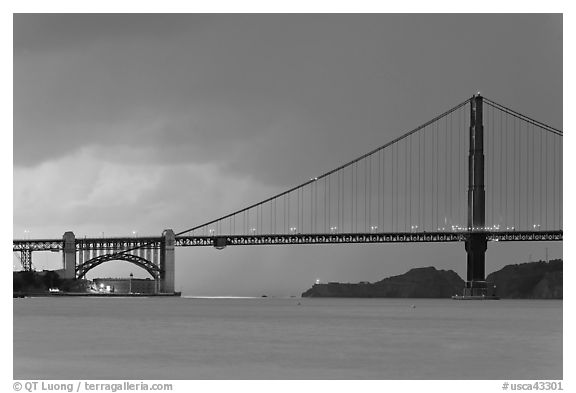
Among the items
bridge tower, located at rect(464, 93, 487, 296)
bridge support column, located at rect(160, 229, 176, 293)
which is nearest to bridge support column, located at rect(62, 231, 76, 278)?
bridge support column, located at rect(160, 229, 176, 293)

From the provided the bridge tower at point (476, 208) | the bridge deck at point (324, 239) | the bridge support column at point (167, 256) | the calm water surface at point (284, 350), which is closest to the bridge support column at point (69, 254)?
the bridge deck at point (324, 239)

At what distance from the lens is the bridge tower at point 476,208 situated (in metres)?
104

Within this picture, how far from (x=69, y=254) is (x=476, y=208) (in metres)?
44.7

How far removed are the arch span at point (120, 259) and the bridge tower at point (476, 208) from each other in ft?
120

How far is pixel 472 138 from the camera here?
112938 mm

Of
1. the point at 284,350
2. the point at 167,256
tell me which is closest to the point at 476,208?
the point at 167,256

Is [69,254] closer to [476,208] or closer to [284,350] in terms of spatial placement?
[476,208]

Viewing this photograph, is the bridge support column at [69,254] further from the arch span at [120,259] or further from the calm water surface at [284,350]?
the calm water surface at [284,350]

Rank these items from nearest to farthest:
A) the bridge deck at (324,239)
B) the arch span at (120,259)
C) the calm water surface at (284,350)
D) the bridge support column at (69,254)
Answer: the calm water surface at (284,350)
the bridge deck at (324,239)
the bridge support column at (69,254)
the arch span at (120,259)
